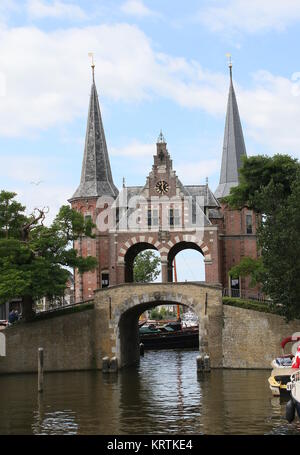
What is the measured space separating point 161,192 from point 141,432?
43.2 m

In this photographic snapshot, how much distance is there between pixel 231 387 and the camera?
4203 cm

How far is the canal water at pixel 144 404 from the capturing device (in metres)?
29.7

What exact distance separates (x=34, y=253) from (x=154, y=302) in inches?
381

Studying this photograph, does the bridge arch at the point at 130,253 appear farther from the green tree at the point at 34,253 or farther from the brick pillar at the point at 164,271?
the green tree at the point at 34,253

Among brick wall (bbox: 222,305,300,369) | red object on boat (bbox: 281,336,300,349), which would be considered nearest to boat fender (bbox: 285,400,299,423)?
red object on boat (bbox: 281,336,300,349)

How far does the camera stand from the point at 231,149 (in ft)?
263

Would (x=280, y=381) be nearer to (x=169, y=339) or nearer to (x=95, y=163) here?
(x=169, y=339)

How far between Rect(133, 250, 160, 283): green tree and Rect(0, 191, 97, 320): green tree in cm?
5224

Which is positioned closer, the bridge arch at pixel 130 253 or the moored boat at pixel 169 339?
the bridge arch at pixel 130 253

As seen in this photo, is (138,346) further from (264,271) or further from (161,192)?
(264,271)

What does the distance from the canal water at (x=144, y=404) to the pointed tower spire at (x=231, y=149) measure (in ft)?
97.3

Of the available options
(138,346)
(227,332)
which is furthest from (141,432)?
(138,346)

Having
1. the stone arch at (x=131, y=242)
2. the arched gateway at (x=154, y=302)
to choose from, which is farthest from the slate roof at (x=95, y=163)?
the arched gateway at (x=154, y=302)

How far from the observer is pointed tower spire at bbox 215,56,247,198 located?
258 feet
